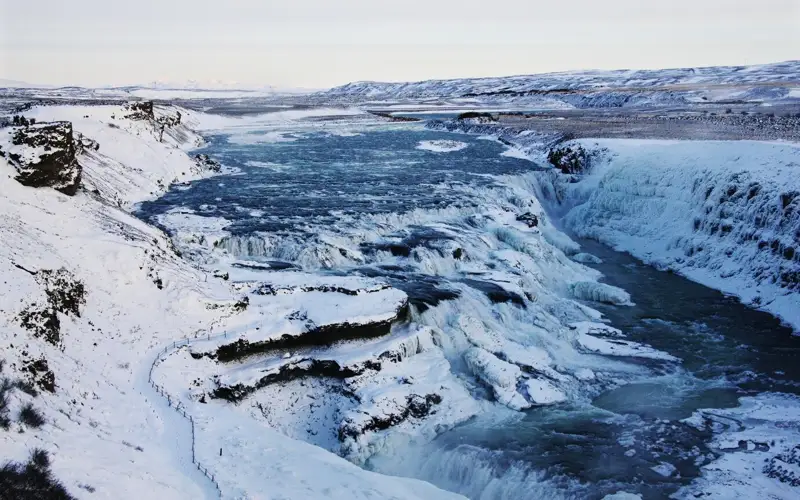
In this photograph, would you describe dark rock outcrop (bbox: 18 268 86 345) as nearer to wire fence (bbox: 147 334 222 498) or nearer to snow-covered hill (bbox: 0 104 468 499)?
snow-covered hill (bbox: 0 104 468 499)

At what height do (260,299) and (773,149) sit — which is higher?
(773,149)

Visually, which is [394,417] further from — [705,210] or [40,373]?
[705,210]

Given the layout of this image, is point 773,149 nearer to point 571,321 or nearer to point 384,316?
point 571,321

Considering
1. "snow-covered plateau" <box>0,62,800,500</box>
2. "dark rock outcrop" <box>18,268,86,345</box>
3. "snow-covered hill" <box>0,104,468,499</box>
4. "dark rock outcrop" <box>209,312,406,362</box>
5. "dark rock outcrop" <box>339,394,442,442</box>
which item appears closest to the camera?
"snow-covered hill" <box>0,104,468,499</box>

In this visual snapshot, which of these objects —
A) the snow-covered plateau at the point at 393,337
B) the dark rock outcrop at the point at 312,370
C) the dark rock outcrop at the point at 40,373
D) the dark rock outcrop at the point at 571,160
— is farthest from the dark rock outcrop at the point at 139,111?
the dark rock outcrop at the point at 40,373

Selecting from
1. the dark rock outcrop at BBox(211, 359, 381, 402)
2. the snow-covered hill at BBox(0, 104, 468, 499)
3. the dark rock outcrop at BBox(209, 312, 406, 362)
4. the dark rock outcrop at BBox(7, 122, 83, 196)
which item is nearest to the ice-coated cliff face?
the dark rock outcrop at BBox(209, 312, 406, 362)

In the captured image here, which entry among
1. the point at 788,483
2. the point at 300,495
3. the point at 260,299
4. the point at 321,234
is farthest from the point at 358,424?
the point at 321,234

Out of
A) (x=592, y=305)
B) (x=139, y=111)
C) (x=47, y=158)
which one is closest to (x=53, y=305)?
(x=47, y=158)

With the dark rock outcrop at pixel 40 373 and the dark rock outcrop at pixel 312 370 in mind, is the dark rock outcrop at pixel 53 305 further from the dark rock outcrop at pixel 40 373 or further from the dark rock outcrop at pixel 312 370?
the dark rock outcrop at pixel 312 370
